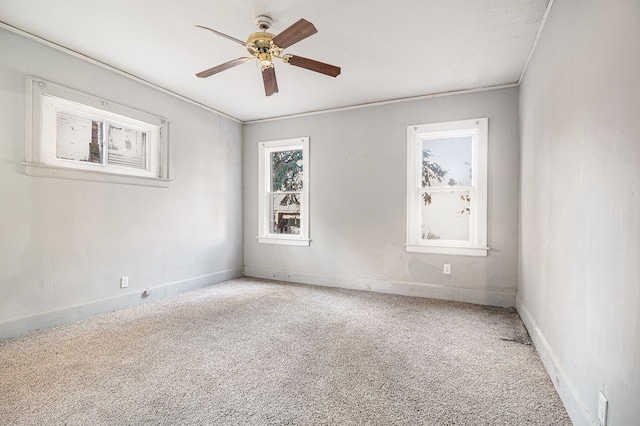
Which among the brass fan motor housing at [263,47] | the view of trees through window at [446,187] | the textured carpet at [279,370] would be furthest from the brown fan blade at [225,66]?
the view of trees through window at [446,187]

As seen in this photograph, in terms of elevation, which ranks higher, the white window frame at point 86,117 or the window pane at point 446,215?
the white window frame at point 86,117

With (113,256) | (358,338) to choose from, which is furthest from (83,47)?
(358,338)

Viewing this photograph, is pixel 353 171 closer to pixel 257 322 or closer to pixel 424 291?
pixel 424 291

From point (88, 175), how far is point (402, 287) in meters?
3.88

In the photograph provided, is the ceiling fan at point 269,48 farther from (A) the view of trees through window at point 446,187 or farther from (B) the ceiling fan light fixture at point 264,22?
(A) the view of trees through window at point 446,187

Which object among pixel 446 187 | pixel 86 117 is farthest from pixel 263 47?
pixel 446 187

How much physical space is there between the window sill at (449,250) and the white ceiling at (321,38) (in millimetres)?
1981

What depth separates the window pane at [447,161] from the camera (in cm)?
396

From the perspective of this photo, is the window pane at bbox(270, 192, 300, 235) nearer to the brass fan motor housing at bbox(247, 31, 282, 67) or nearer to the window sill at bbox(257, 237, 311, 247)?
the window sill at bbox(257, 237, 311, 247)

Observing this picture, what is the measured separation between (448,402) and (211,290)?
11.1 feet

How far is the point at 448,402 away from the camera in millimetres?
1779

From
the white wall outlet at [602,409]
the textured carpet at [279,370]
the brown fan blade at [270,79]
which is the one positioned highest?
the brown fan blade at [270,79]

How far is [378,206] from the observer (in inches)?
170

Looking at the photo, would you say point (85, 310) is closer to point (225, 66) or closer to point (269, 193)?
point (225, 66)
